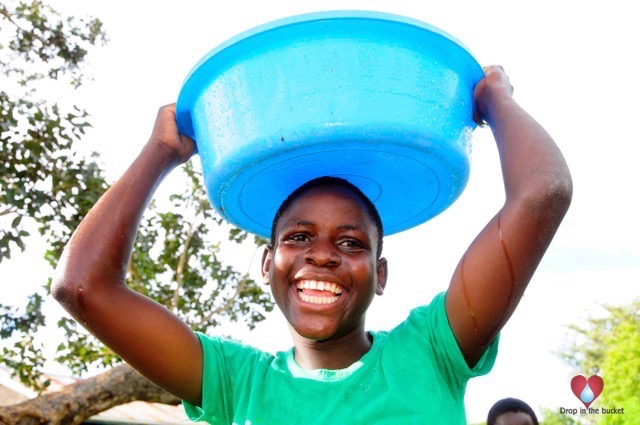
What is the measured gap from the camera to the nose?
1.94 meters

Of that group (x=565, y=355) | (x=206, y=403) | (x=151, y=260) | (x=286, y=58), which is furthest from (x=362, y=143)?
(x=565, y=355)

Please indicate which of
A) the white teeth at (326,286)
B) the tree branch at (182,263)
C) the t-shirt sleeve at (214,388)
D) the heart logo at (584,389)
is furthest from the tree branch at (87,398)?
the heart logo at (584,389)

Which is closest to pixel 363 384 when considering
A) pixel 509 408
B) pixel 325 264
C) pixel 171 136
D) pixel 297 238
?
pixel 325 264

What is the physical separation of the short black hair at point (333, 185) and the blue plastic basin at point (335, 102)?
0.12 ft

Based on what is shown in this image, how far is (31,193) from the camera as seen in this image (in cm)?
621

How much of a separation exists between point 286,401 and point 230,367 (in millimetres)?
232

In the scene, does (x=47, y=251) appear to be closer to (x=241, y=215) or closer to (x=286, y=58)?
(x=241, y=215)

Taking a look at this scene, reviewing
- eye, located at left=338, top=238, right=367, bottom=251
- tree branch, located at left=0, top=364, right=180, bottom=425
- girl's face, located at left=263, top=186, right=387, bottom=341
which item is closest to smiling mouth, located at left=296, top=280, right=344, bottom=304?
girl's face, located at left=263, top=186, right=387, bottom=341

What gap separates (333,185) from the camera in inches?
83.2

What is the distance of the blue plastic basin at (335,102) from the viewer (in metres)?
1.81

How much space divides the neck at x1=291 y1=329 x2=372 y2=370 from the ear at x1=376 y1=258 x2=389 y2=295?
157mm

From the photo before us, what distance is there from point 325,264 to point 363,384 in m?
0.34

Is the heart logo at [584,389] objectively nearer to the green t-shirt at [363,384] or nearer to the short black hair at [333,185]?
the short black hair at [333,185]

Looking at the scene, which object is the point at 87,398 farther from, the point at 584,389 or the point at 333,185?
the point at 584,389
